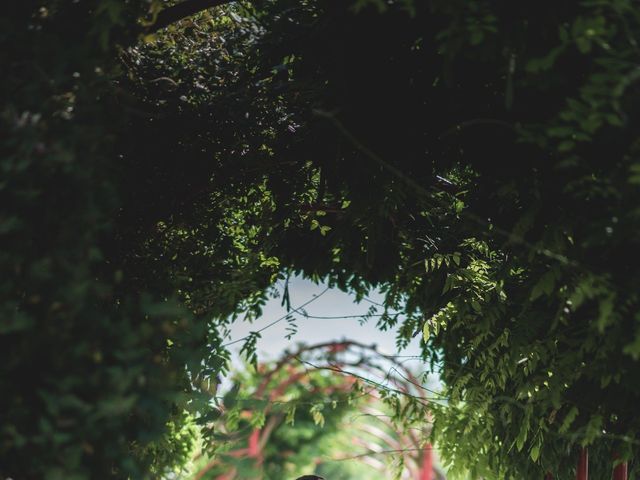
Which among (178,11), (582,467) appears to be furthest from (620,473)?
(178,11)

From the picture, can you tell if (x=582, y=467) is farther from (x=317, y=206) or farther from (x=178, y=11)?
(x=178, y=11)

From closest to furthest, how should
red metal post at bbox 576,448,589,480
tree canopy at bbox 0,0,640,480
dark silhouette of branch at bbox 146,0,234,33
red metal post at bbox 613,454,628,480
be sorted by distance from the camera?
1. tree canopy at bbox 0,0,640,480
2. dark silhouette of branch at bbox 146,0,234,33
3. red metal post at bbox 613,454,628,480
4. red metal post at bbox 576,448,589,480

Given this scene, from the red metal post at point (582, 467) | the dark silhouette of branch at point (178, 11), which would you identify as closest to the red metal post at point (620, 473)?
the red metal post at point (582, 467)

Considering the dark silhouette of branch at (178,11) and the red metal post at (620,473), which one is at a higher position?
the dark silhouette of branch at (178,11)

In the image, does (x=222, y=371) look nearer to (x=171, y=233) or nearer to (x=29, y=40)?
(x=171, y=233)

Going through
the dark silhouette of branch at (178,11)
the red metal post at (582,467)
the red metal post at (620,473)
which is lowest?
the red metal post at (620,473)

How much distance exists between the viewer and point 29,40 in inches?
78.6

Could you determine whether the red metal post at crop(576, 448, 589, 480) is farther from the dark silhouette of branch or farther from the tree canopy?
the dark silhouette of branch

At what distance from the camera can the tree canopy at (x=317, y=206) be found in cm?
180

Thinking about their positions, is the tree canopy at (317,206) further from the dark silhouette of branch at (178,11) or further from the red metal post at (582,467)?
the red metal post at (582,467)

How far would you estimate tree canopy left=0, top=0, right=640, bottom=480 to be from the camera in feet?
5.90

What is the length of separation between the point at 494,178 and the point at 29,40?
2087mm

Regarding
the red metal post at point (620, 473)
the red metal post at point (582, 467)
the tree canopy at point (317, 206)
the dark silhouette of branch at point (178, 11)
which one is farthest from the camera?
the red metal post at point (582, 467)

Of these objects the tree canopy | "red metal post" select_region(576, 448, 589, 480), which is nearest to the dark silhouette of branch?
the tree canopy
